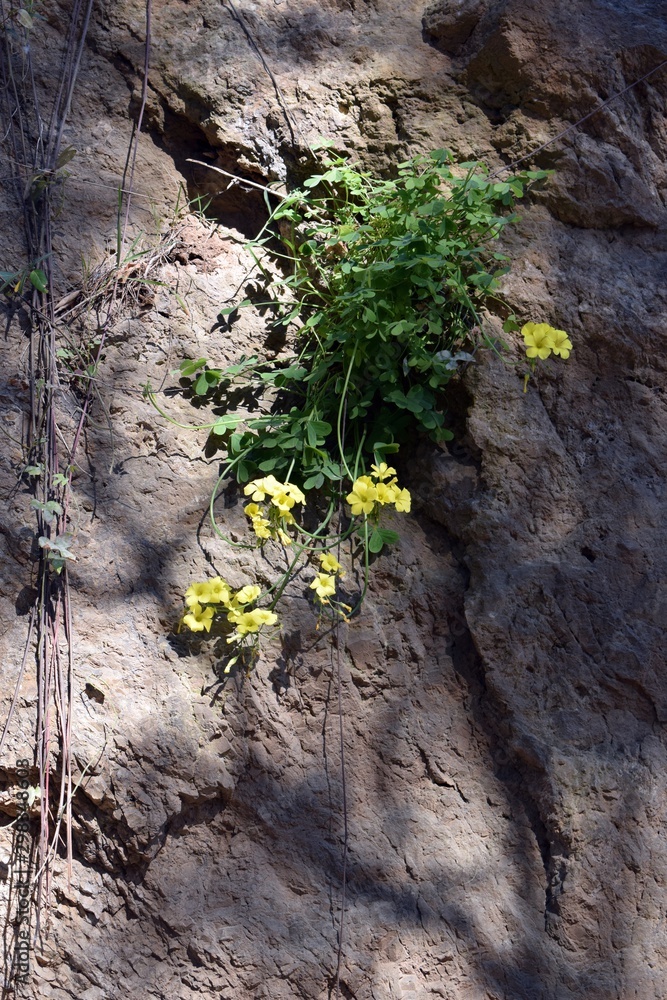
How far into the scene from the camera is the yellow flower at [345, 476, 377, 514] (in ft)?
7.06

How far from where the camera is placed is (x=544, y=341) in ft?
7.50

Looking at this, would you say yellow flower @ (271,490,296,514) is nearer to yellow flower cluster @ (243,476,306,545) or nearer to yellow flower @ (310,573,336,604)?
yellow flower cluster @ (243,476,306,545)

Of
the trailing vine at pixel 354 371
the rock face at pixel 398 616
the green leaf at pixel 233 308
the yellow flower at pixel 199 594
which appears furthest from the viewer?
the green leaf at pixel 233 308

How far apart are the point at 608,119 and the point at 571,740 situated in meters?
1.90

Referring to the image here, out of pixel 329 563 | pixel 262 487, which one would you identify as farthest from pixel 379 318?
pixel 329 563

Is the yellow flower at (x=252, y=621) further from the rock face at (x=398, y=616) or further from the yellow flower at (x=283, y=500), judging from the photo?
the yellow flower at (x=283, y=500)

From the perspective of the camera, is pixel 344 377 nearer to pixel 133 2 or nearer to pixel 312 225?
pixel 312 225

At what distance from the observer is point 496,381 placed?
2.39m

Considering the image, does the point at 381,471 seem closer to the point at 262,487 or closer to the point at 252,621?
the point at 262,487

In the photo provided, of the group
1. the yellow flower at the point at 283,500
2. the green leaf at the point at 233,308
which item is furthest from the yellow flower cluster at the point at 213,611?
the green leaf at the point at 233,308

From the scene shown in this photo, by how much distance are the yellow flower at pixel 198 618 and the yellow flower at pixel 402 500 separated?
54 centimetres

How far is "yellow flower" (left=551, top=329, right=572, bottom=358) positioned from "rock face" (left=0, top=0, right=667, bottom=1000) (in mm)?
155

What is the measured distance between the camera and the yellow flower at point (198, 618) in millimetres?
2086

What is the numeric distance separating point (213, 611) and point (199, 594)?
0.06m
